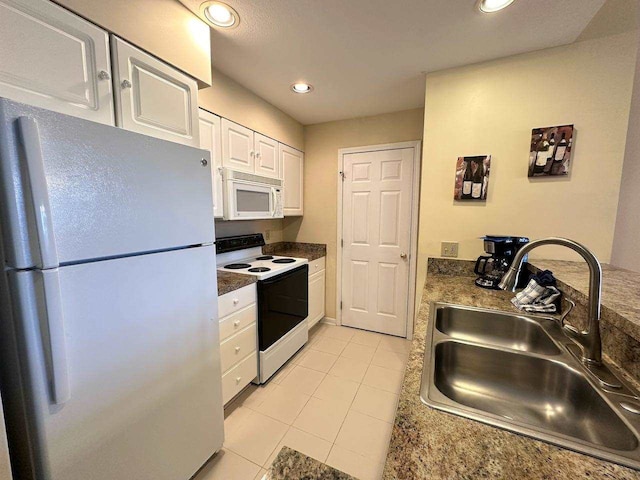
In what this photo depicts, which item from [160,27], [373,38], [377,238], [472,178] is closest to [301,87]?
[373,38]

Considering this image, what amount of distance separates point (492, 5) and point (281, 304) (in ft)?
7.52

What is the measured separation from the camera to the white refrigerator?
747 millimetres

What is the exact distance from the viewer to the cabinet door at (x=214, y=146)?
5.94ft

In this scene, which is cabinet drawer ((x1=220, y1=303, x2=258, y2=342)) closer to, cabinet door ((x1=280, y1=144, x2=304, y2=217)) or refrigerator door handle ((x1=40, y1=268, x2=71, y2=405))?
refrigerator door handle ((x1=40, y1=268, x2=71, y2=405))

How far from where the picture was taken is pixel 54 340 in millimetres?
775

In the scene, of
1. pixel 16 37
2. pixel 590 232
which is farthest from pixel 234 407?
pixel 590 232

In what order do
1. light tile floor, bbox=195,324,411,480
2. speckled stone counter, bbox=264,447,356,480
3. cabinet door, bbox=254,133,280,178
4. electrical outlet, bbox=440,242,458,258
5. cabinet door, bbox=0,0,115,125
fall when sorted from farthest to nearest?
cabinet door, bbox=254,133,280,178 → electrical outlet, bbox=440,242,458,258 → light tile floor, bbox=195,324,411,480 → cabinet door, bbox=0,0,115,125 → speckled stone counter, bbox=264,447,356,480

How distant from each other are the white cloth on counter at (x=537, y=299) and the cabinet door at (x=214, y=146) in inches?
76.6

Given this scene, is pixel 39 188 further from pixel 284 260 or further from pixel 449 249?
pixel 449 249

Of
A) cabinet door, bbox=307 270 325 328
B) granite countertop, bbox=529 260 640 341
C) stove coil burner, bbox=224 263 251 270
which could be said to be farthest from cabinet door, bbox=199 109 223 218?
granite countertop, bbox=529 260 640 341

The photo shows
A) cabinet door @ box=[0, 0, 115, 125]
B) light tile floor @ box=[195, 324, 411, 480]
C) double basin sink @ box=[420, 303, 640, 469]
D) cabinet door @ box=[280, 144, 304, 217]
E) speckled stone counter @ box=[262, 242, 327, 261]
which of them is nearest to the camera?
double basin sink @ box=[420, 303, 640, 469]

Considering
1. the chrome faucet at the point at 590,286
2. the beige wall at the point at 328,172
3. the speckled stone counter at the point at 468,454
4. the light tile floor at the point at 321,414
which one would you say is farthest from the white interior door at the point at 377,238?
the speckled stone counter at the point at 468,454

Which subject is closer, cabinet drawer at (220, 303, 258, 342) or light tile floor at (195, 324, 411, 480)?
light tile floor at (195, 324, 411, 480)

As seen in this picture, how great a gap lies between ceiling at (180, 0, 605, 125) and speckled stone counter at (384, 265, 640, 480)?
5.78 feet
